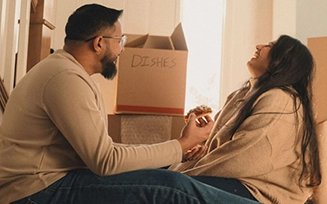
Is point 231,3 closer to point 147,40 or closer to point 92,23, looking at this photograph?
point 147,40

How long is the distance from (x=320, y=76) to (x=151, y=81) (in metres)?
0.92

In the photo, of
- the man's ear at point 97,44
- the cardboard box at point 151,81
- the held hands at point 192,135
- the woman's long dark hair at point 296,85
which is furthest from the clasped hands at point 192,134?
the cardboard box at point 151,81

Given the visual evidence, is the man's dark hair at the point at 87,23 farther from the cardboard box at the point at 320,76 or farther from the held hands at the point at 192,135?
the cardboard box at the point at 320,76

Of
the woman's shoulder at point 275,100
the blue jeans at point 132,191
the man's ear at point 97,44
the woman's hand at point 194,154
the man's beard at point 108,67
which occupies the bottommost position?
the blue jeans at point 132,191

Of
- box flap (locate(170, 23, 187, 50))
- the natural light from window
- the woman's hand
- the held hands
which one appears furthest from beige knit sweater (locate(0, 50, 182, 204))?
the natural light from window

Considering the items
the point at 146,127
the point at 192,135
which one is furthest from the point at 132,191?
the point at 146,127

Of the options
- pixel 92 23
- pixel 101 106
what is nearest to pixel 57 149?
pixel 101 106

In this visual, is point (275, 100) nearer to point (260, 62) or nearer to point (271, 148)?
point (271, 148)

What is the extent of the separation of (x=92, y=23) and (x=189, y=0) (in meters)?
2.04

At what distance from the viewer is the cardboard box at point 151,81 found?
2432 mm

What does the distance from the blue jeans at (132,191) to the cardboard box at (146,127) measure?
1.13 meters

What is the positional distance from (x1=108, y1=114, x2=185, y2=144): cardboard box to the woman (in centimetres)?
61

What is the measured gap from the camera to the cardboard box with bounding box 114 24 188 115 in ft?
7.98

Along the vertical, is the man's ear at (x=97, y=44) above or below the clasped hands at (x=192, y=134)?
above
